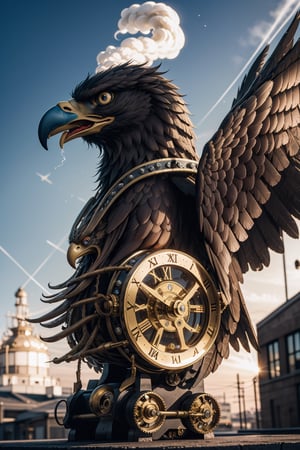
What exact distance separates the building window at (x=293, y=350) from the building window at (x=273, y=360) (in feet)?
4.46

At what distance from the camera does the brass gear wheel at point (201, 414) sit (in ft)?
22.5

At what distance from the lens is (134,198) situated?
7.54m

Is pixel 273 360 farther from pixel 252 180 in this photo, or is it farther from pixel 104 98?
pixel 104 98

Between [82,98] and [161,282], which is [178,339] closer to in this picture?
[161,282]

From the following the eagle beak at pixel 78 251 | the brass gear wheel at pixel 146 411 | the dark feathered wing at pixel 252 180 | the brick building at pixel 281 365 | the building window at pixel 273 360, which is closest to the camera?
the brass gear wheel at pixel 146 411

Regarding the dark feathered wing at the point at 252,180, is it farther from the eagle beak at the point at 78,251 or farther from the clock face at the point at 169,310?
the eagle beak at the point at 78,251

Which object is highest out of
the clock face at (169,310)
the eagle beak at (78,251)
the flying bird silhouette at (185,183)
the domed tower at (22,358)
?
the domed tower at (22,358)

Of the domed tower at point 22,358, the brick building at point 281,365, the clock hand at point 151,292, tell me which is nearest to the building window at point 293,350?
the brick building at point 281,365

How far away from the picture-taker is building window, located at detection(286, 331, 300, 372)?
32578 millimetres

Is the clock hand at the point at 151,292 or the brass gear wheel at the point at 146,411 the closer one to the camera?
the brass gear wheel at the point at 146,411

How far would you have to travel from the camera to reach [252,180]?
301 inches

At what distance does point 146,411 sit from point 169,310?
3.47 feet

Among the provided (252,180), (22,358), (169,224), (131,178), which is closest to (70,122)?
(131,178)

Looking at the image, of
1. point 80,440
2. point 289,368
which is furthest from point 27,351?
point 80,440
